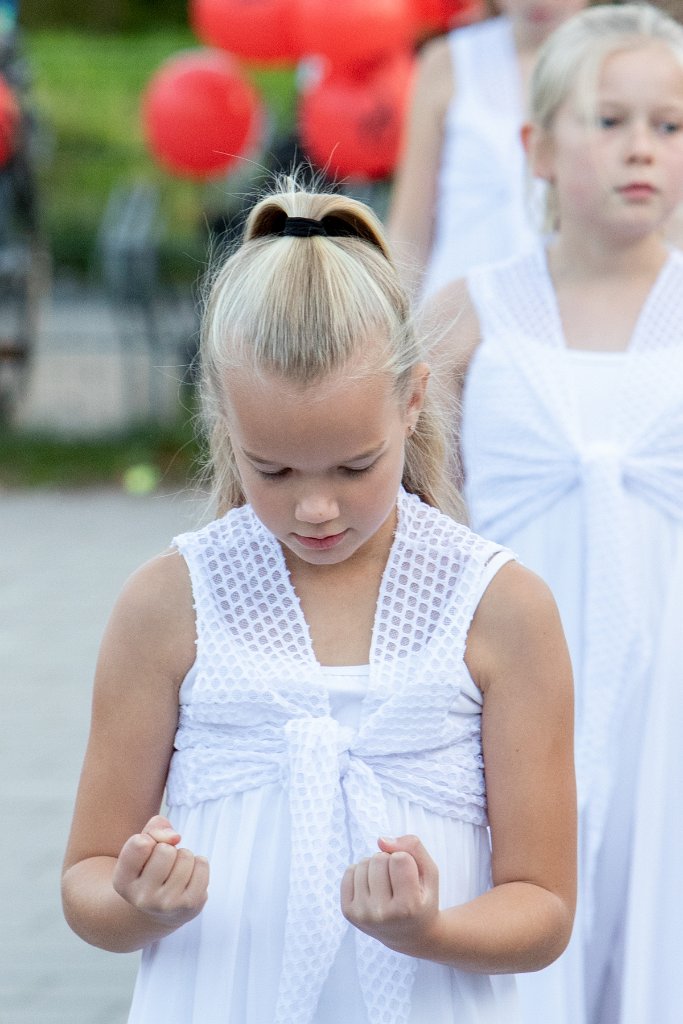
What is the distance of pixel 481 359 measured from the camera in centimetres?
294

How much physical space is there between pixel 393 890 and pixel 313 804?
24 cm

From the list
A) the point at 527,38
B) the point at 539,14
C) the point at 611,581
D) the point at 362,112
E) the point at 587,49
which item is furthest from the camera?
the point at 362,112

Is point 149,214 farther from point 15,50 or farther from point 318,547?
point 318,547

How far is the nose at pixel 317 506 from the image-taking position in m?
1.79

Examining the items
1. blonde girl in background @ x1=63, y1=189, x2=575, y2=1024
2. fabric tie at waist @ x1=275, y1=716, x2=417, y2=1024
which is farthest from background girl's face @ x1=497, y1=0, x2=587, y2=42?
fabric tie at waist @ x1=275, y1=716, x2=417, y2=1024

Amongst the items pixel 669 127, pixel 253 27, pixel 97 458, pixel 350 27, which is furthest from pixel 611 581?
pixel 97 458

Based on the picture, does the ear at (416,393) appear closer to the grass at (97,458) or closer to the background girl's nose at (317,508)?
the background girl's nose at (317,508)

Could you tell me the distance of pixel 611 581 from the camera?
9.20 ft

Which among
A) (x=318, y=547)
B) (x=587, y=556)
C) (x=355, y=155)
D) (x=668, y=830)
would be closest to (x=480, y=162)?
(x=587, y=556)

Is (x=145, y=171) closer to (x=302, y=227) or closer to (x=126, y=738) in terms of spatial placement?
(x=302, y=227)

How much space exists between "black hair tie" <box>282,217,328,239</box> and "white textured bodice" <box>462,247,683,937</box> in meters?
1.01

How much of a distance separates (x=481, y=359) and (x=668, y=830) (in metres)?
0.84

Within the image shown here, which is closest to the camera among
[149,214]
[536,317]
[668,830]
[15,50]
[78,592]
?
[668,830]

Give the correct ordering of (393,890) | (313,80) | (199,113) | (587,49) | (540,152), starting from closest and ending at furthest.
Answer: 1. (393,890)
2. (587,49)
3. (540,152)
4. (313,80)
5. (199,113)
